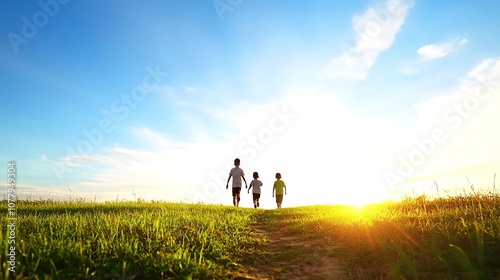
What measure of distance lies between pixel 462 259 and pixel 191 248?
4.69 meters

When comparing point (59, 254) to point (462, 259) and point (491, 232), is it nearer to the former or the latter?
point (462, 259)

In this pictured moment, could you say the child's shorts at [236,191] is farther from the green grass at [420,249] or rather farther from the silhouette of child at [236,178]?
the green grass at [420,249]

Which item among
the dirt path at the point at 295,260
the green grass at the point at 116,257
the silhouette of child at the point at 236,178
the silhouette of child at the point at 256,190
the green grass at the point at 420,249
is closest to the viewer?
the green grass at the point at 116,257

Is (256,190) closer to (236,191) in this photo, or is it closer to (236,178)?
(236,191)

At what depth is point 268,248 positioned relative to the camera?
8.44 metres

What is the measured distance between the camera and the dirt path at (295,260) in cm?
627

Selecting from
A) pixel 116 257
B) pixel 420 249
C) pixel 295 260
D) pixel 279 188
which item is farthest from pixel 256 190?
pixel 116 257

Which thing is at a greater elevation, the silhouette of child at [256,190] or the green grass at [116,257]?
the silhouette of child at [256,190]

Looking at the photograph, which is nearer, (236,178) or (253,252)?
(253,252)

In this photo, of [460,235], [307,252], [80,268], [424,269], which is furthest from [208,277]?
[460,235]

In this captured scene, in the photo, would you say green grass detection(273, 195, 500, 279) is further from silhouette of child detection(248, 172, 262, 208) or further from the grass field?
silhouette of child detection(248, 172, 262, 208)

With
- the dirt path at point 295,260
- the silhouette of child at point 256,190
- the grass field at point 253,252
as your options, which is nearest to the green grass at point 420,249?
the grass field at point 253,252

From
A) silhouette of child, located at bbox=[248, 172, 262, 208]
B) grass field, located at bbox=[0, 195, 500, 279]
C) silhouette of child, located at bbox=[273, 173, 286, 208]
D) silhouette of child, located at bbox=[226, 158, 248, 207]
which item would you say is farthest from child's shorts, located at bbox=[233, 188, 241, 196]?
grass field, located at bbox=[0, 195, 500, 279]

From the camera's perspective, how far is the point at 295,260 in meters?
7.23
